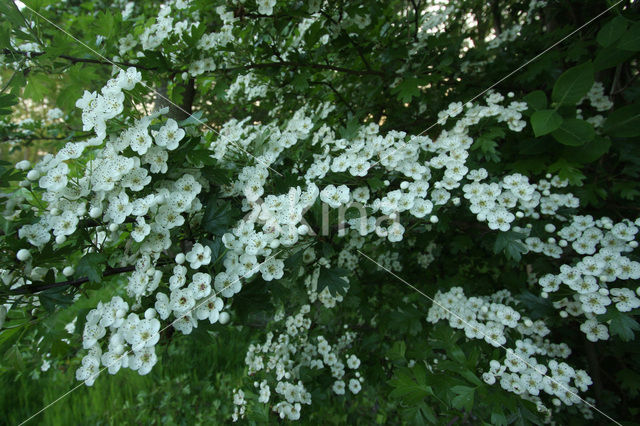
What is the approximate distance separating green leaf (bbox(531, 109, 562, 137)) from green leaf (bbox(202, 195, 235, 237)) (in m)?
1.36

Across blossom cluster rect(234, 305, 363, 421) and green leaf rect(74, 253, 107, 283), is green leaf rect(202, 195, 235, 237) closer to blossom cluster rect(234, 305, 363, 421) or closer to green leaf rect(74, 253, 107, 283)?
green leaf rect(74, 253, 107, 283)

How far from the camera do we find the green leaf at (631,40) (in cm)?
144

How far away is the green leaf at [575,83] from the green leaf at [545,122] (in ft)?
0.35

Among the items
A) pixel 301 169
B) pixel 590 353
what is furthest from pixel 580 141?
pixel 590 353

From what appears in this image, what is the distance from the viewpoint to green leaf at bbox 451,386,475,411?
1.49 meters

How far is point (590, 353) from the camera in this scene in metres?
2.32

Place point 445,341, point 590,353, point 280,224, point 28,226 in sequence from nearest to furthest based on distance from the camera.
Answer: point 28,226
point 280,224
point 445,341
point 590,353

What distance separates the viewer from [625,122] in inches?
68.3

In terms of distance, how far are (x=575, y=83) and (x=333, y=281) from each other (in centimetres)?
140

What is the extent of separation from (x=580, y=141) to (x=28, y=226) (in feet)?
7.33

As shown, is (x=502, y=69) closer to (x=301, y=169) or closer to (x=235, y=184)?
(x=301, y=169)

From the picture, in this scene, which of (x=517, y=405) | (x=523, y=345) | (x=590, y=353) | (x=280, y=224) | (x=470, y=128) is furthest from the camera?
(x=590, y=353)

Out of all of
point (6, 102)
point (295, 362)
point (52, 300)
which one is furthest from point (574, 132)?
point (6, 102)

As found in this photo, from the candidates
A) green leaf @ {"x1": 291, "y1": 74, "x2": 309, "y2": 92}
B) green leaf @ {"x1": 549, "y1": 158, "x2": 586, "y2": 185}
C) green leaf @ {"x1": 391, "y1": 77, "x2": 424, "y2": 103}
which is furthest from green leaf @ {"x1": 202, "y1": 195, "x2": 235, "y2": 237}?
green leaf @ {"x1": 549, "y1": 158, "x2": 586, "y2": 185}
